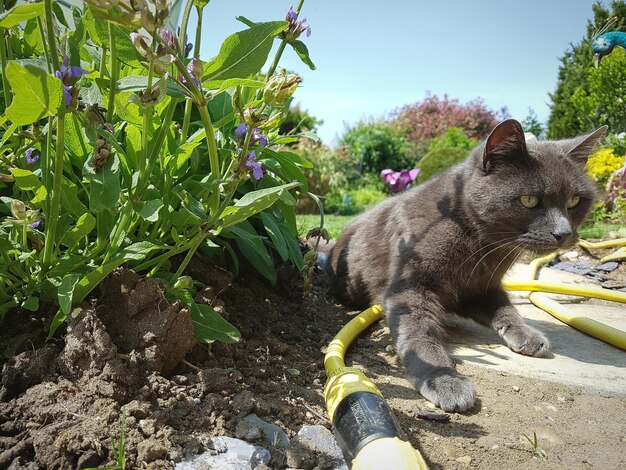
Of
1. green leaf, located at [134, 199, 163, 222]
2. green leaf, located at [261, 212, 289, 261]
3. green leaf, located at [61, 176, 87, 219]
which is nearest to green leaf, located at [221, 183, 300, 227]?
green leaf, located at [134, 199, 163, 222]

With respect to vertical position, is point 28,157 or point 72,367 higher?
point 28,157

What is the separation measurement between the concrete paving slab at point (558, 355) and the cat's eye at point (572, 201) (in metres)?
0.60

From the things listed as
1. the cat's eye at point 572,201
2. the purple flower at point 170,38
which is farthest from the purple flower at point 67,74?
the cat's eye at point 572,201

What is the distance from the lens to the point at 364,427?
A: 1111 mm

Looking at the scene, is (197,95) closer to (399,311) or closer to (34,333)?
(34,333)

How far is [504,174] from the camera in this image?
6.97 feet

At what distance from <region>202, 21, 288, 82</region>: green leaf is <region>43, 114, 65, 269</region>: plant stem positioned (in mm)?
325

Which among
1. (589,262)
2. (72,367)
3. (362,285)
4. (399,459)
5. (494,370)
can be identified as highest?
(72,367)

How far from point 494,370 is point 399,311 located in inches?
16.6

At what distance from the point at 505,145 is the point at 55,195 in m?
1.72

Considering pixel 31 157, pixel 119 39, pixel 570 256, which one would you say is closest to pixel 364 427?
pixel 119 39

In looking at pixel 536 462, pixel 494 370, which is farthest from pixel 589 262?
pixel 536 462

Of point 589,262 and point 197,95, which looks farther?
point 589,262

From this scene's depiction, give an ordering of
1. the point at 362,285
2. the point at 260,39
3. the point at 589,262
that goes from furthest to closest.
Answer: the point at 589,262 → the point at 362,285 → the point at 260,39
